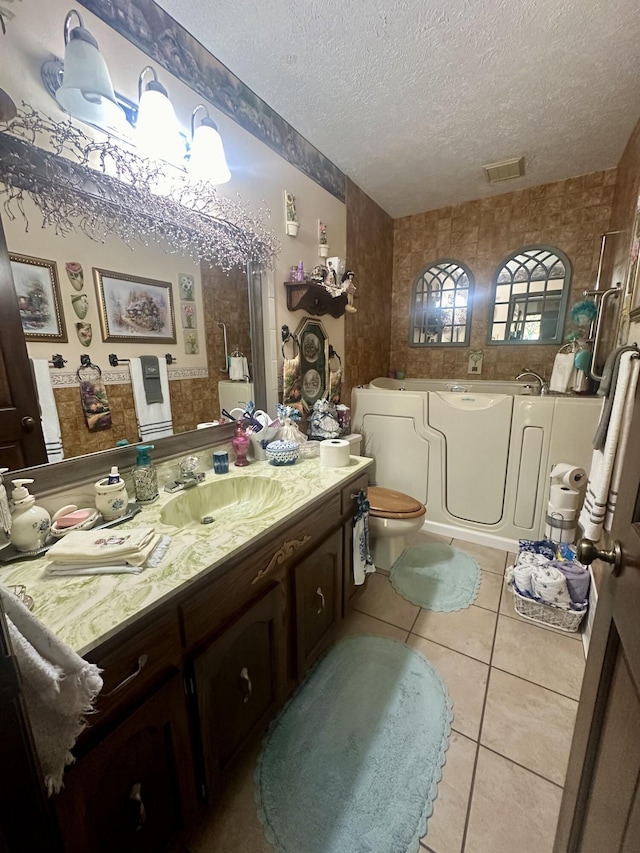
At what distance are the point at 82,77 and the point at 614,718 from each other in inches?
75.3

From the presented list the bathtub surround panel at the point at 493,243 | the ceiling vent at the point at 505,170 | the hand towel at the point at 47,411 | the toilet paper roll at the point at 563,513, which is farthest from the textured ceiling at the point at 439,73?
the toilet paper roll at the point at 563,513

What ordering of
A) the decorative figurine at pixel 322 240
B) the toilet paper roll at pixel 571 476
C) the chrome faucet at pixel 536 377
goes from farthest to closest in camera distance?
1. the chrome faucet at pixel 536 377
2. the decorative figurine at pixel 322 240
3. the toilet paper roll at pixel 571 476

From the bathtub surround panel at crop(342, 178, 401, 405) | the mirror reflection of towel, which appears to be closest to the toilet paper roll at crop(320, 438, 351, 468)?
the mirror reflection of towel

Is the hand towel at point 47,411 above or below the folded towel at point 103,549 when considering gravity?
above

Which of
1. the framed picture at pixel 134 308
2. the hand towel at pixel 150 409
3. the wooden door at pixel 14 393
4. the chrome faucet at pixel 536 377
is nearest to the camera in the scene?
the wooden door at pixel 14 393

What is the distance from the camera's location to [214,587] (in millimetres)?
864

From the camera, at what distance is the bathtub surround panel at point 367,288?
2582 mm

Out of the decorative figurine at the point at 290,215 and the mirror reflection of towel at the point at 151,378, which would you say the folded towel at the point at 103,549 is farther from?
the decorative figurine at the point at 290,215

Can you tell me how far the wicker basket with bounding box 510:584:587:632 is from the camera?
1.65 metres

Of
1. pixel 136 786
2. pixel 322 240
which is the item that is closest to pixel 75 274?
pixel 136 786

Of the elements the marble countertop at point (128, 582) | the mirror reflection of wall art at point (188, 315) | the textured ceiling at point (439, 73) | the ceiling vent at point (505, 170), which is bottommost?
the marble countertop at point (128, 582)

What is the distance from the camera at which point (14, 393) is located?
0.96 meters

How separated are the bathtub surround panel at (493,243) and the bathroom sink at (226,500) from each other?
239 centimetres

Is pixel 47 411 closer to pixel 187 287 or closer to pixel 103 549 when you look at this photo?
pixel 103 549
